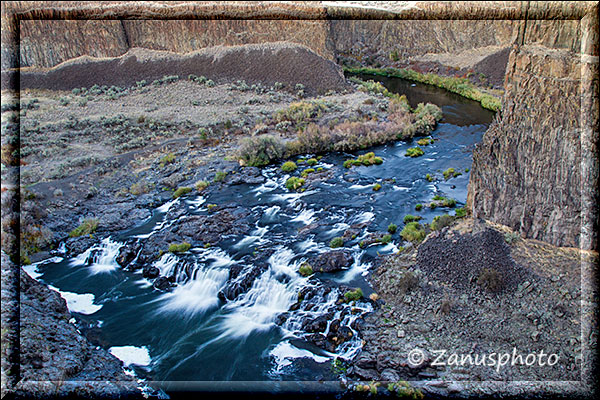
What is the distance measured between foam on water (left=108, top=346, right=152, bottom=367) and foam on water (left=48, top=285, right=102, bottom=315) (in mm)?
1518

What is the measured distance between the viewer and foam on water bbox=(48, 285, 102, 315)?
959cm

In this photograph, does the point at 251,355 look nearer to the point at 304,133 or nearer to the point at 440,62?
the point at 304,133

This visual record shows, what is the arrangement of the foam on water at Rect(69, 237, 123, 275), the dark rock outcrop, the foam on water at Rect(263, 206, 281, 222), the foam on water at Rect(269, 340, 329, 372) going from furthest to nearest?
the foam on water at Rect(263, 206, 281, 222) < the foam on water at Rect(69, 237, 123, 275) < the foam on water at Rect(269, 340, 329, 372) < the dark rock outcrop

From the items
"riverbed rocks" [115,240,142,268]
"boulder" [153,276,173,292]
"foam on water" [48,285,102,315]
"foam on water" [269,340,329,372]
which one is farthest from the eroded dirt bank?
"riverbed rocks" [115,240,142,268]

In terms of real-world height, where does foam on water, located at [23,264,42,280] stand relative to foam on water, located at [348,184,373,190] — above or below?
below

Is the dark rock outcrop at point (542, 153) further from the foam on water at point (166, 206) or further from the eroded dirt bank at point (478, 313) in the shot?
the foam on water at point (166, 206)

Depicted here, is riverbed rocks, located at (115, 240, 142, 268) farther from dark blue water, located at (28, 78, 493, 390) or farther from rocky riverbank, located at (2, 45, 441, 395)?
dark blue water, located at (28, 78, 493, 390)

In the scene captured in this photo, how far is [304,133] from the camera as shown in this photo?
18.5 meters

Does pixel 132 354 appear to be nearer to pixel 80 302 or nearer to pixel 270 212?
pixel 80 302

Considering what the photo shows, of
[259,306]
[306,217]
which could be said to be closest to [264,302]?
[259,306]

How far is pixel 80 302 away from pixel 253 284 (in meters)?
3.67

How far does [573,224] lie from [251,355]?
19.4ft

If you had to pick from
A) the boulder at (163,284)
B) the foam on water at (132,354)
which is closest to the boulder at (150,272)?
the boulder at (163,284)

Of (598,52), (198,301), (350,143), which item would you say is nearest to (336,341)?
(198,301)
